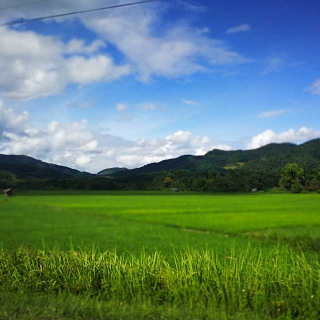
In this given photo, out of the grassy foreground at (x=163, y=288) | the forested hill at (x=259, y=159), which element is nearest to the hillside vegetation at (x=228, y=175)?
the forested hill at (x=259, y=159)

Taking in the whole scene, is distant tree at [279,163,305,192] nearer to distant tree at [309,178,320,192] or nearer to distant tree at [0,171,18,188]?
distant tree at [309,178,320,192]

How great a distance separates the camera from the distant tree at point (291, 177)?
78.4 m

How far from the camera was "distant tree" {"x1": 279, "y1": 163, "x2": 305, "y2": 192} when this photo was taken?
257 feet

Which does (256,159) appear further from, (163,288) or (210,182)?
(163,288)

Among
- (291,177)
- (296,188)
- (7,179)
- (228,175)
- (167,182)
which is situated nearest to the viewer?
(296,188)

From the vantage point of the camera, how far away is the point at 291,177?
266ft

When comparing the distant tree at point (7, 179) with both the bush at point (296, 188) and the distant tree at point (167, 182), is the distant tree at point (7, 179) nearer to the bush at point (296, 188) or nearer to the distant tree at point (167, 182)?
the distant tree at point (167, 182)

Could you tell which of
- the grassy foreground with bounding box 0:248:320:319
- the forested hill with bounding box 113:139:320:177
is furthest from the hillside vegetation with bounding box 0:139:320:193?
the grassy foreground with bounding box 0:248:320:319

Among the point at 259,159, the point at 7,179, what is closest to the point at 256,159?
the point at 259,159

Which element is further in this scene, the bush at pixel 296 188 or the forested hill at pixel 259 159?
the forested hill at pixel 259 159

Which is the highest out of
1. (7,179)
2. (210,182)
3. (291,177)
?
(7,179)

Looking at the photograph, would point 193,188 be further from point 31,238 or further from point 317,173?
point 31,238

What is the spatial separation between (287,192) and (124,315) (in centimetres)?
8558

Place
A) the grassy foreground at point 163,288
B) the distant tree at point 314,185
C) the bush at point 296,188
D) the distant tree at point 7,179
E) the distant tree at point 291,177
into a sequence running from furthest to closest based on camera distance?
the distant tree at point 7,179 → the bush at point 296,188 → the distant tree at point 291,177 → the distant tree at point 314,185 → the grassy foreground at point 163,288
